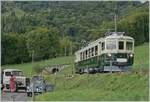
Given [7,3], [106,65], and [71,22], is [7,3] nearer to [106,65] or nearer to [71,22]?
[71,22]

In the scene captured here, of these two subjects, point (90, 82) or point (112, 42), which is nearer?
point (90, 82)

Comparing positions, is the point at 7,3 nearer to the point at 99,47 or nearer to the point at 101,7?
the point at 101,7

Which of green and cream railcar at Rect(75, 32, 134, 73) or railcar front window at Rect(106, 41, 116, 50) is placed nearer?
green and cream railcar at Rect(75, 32, 134, 73)

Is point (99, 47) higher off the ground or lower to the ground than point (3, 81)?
higher

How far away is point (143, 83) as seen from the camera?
20.3 meters

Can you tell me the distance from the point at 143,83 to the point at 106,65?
1260 cm

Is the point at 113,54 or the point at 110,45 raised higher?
the point at 110,45

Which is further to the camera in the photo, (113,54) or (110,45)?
(110,45)

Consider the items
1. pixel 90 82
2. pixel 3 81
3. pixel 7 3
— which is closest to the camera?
pixel 90 82

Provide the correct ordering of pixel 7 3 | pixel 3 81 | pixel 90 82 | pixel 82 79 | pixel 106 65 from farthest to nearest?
pixel 7 3
pixel 3 81
pixel 106 65
pixel 82 79
pixel 90 82

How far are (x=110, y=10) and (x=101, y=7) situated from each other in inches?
86.6

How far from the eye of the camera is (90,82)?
26.7 metres

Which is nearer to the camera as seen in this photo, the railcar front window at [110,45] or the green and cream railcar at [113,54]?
the green and cream railcar at [113,54]

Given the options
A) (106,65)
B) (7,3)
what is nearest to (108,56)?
(106,65)
